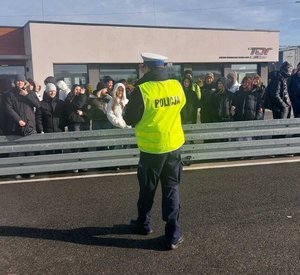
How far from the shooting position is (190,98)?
25.8 ft

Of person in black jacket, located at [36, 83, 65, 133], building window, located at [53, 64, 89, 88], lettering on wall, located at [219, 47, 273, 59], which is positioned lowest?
person in black jacket, located at [36, 83, 65, 133]

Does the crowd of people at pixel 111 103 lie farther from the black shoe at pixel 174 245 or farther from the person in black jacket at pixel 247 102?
the black shoe at pixel 174 245

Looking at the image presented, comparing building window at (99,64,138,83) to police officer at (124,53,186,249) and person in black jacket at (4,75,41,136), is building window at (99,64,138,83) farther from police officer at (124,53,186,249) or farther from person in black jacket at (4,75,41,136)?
police officer at (124,53,186,249)

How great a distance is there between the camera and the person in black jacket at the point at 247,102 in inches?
299

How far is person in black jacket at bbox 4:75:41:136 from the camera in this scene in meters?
6.42

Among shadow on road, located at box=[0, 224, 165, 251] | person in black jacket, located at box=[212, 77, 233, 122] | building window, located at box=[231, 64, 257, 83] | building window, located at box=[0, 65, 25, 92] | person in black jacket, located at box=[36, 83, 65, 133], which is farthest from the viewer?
building window, located at box=[231, 64, 257, 83]

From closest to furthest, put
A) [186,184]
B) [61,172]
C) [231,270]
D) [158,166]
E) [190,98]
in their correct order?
[231,270], [158,166], [186,184], [61,172], [190,98]

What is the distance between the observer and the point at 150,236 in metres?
4.07

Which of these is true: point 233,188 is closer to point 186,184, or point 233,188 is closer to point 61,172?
point 186,184

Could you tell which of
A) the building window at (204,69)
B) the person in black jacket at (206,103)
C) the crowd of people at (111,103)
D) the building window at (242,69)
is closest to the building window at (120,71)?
the building window at (204,69)

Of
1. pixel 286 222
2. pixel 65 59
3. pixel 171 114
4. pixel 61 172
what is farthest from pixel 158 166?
pixel 65 59

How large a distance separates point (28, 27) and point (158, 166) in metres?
20.7

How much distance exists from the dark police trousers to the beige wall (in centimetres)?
1996

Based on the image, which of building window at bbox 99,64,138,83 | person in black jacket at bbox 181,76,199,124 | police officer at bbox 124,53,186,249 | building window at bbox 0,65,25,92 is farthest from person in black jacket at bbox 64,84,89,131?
building window at bbox 99,64,138,83
